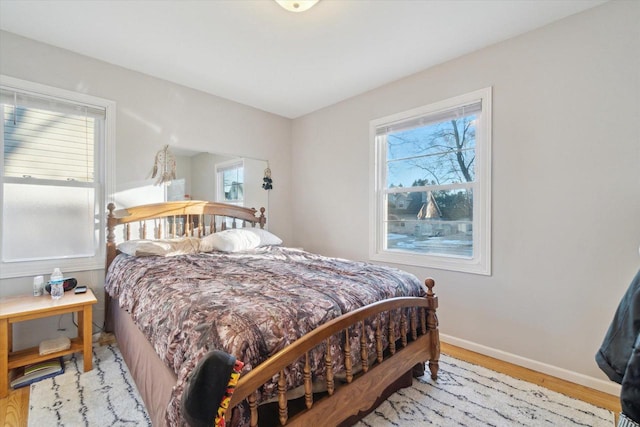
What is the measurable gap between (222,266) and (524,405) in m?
2.17

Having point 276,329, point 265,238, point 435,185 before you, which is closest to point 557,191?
point 435,185

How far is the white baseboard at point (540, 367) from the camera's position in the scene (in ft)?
6.38

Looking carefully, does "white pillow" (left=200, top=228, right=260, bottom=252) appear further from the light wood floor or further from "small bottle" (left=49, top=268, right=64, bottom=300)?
the light wood floor

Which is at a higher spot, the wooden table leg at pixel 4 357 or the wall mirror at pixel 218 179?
the wall mirror at pixel 218 179

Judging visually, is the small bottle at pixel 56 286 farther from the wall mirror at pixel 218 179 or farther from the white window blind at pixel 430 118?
the white window blind at pixel 430 118

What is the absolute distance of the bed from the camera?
3.78ft

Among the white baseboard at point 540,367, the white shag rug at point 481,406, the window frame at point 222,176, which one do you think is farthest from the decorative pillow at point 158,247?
the white baseboard at point 540,367

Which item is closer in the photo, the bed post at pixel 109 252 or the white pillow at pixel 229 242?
the bed post at pixel 109 252

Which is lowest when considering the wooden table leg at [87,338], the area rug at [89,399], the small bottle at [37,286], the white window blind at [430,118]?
the area rug at [89,399]

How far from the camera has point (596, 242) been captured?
200cm

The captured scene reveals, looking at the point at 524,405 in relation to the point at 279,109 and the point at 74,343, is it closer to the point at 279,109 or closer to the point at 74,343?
the point at 74,343

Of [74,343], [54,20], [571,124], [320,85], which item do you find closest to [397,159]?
[320,85]

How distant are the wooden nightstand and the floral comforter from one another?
244 mm

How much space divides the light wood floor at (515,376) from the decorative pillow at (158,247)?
1.08 meters
